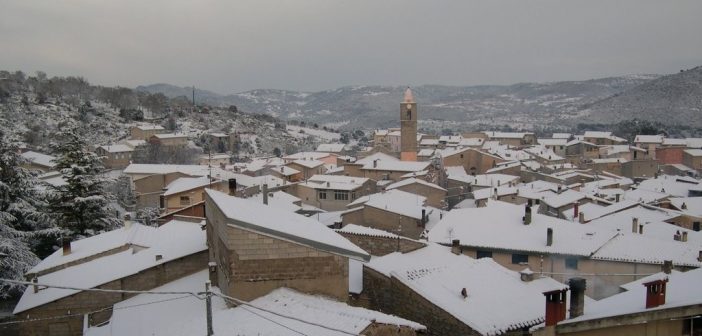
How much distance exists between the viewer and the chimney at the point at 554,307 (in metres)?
8.98

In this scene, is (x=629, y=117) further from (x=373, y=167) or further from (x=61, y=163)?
(x=61, y=163)

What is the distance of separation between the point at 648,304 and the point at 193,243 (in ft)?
44.6

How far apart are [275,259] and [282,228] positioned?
2.94 ft

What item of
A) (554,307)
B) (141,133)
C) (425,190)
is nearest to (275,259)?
(554,307)

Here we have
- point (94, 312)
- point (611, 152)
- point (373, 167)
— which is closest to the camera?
point (94, 312)

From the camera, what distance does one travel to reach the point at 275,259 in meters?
11.9

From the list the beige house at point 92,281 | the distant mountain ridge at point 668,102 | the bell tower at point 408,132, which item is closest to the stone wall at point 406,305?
the beige house at point 92,281

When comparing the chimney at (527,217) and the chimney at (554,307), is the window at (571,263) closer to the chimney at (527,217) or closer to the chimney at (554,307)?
the chimney at (527,217)

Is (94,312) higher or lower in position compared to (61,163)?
lower

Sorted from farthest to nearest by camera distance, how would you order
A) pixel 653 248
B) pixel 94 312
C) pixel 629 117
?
1. pixel 629 117
2. pixel 653 248
3. pixel 94 312

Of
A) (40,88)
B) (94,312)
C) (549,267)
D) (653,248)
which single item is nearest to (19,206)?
(94,312)

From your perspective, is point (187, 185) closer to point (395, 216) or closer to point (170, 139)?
point (395, 216)

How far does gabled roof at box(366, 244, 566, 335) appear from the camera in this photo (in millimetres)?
12641

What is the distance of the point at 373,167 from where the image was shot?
54.5m
